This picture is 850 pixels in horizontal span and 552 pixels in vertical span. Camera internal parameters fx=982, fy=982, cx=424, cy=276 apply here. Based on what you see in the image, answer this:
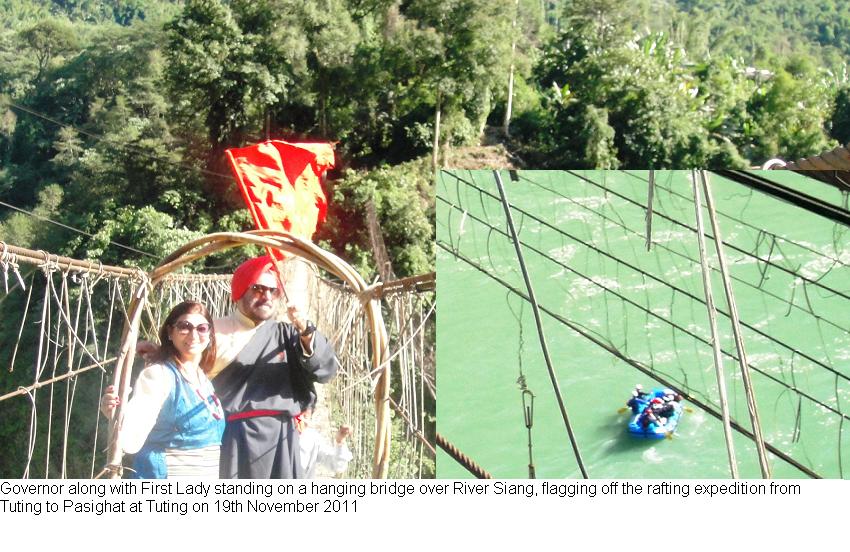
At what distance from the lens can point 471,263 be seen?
3.08 metres

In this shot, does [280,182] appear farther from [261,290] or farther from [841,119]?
[841,119]

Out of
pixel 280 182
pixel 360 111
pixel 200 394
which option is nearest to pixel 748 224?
pixel 200 394

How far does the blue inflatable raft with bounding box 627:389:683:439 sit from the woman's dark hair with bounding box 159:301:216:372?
52.4 inches

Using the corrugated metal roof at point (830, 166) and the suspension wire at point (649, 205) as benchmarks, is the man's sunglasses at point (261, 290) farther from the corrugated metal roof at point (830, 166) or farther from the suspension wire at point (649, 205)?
the corrugated metal roof at point (830, 166)

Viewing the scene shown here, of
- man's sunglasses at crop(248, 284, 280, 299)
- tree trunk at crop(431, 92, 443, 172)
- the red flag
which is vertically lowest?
man's sunglasses at crop(248, 284, 280, 299)

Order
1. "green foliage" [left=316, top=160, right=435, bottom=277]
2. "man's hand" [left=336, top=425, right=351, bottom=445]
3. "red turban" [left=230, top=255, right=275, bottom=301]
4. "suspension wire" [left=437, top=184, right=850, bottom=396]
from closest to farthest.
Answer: "red turban" [left=230, top=255, right=275, bottom=301] → "man's hand" [left=336, top=425, right=351, bottom=445] → "suspension wire" [left=437, top=184, right=850, bottom=396] → "green foliage" [left=316, top=160, right=435, bottom=277]

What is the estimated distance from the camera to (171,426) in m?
2.16

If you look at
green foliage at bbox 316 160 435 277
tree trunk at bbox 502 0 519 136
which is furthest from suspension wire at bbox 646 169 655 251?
tree trunk at bbox 502 0 519 136

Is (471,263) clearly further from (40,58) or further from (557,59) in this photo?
(40,58)

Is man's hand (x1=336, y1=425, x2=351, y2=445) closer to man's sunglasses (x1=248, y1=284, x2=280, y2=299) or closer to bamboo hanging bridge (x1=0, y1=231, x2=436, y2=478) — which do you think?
bamboo hanging bridge (x1=0, y1=231, x2=436, y2=478)

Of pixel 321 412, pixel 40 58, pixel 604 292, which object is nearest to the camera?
pixel 604 292

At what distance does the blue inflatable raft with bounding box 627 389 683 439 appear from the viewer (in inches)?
114

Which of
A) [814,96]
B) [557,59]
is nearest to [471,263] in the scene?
[557,59]

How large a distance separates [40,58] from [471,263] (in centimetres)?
1588
